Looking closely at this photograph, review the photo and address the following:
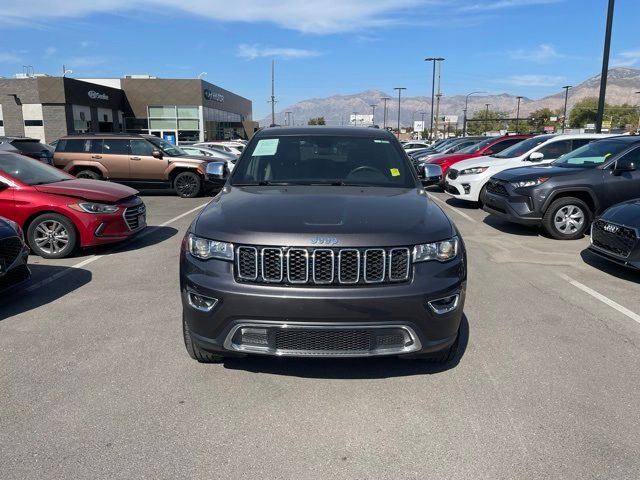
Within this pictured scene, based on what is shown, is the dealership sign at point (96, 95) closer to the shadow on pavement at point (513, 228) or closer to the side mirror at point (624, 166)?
the shadow on pavement at point (513, 228)

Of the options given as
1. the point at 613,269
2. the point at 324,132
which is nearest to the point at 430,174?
the point at 324,132

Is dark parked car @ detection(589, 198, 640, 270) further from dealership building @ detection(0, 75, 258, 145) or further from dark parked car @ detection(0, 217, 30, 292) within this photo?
dealership building @ detection(0, 75, 258, 145)

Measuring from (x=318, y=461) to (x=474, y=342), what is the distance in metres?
2.04

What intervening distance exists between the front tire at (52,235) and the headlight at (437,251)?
5564 millimetres

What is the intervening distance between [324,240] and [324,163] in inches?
65.9

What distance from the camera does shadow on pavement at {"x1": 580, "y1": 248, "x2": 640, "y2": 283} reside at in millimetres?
6447

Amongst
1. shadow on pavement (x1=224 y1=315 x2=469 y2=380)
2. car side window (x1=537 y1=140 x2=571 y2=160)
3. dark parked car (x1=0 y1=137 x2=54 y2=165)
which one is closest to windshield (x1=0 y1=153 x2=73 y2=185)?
shadow on pavement (x1=224 y1=315 x2=469 y2=380)

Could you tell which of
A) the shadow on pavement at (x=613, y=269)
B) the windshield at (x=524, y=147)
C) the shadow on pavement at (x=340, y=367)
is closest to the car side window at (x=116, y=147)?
the windshield at (x=524, y=147)

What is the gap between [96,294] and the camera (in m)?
5.54

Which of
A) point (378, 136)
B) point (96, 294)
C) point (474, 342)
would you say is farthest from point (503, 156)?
point (96, 294)

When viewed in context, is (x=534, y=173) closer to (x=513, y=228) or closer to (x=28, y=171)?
(x=513, y=228)

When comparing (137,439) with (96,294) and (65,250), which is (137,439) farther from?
(65,250)

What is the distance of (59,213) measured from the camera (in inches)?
277

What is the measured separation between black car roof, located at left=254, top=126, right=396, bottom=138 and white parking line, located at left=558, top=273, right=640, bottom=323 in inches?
113
